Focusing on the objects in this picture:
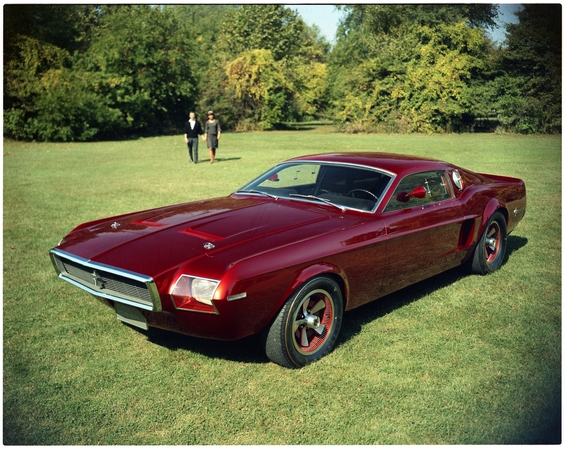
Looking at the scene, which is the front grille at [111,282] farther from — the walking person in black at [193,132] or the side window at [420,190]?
the walking person in black at [193,132]

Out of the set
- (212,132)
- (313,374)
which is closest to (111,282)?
(313,374)

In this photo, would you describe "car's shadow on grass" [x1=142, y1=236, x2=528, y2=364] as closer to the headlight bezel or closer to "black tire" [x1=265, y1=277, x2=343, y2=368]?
"black tire" [x1=265, y1=277, x2=343, y2=368]

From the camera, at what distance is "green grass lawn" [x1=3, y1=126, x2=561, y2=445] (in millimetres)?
3172

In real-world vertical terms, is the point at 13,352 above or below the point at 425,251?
below

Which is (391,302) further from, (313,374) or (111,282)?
(111,282)

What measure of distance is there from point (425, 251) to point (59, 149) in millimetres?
23924

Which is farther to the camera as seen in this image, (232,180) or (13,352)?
(232,180)

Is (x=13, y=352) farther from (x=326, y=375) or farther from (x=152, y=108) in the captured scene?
(x=152, y=108)

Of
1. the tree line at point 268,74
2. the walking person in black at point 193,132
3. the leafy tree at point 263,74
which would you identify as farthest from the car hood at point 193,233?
the leafy tree at point 263,74

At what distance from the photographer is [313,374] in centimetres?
382

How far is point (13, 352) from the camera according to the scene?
4.19m

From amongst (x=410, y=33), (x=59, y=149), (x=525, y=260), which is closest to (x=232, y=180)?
(x=525, y=260)

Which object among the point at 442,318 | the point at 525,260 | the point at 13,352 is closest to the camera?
the point at 13,352

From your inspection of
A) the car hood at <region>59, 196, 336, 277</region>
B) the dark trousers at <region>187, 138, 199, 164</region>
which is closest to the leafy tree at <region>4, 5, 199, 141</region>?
the dark trousers at <region>187, 138, 199, 164</region>
